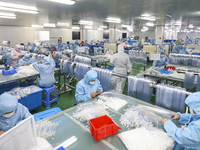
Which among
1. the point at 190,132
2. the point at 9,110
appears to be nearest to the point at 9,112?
the point at 9,110

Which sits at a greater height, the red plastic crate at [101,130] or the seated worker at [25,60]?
the seated worker at [25,60]

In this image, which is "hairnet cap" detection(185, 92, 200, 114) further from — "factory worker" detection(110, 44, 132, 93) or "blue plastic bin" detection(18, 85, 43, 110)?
"blue plastic bin" detection(18, 85, 43, 110)

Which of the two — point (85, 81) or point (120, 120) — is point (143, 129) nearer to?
point (120, 120)

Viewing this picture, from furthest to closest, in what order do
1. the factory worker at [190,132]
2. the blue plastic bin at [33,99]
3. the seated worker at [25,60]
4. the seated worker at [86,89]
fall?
the seated worker at [25,60]
the blue plastic bin at [33,99]
the seated worker at [86,89]
the factory worker at [190,132]

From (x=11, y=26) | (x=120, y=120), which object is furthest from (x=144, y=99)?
(x=11, y=26)

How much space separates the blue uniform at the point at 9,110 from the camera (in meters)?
1.44

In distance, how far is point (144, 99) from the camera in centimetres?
214

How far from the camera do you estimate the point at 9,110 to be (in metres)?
1.47

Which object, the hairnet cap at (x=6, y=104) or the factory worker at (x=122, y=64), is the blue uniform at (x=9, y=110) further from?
the factory worker at (x=122, y=64)

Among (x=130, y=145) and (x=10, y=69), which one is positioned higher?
(x=10, y=69)

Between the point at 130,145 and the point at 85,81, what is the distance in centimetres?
131

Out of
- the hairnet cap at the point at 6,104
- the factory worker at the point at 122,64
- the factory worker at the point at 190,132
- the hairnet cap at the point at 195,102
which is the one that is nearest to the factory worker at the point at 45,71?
the factory worker at the point at 122,64

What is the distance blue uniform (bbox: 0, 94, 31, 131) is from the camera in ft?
4.73

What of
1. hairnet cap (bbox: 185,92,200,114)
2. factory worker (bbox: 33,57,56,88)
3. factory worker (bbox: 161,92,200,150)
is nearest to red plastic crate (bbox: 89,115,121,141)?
factory worker (bbox: 161,92,200,150)
